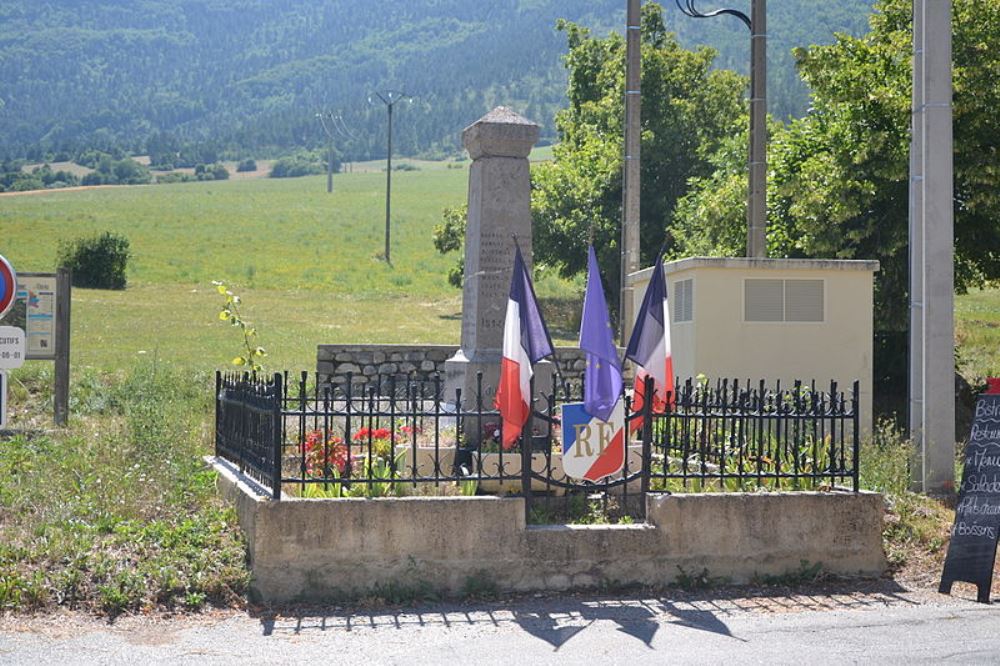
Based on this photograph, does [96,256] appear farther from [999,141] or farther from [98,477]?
[98,477]

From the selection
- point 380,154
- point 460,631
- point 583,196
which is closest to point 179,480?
point 460,631

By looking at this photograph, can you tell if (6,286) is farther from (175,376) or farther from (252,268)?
(252,268)

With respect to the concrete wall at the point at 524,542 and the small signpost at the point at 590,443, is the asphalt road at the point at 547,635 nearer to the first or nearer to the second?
the concrete wall at the point at 524,542

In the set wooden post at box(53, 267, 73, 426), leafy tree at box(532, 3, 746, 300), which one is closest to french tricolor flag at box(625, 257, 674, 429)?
wooden post at box(53, 267, 73, 426)

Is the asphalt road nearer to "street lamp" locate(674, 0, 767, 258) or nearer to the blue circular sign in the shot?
the blue circular sign

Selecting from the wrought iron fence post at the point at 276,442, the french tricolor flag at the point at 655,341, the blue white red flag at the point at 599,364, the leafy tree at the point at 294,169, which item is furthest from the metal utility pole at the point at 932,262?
the leafy tree at the point at 294,169

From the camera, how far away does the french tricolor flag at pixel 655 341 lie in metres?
9.59

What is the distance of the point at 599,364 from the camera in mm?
9242

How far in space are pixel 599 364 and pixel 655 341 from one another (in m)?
0.64

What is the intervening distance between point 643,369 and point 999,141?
42.8 ft

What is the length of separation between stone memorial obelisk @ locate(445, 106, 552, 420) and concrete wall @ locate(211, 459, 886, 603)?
3618 millimetres

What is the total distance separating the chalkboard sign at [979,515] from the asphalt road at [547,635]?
11.5 inches

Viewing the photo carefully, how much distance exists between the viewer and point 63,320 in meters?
15.4

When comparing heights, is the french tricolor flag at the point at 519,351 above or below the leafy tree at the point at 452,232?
below
